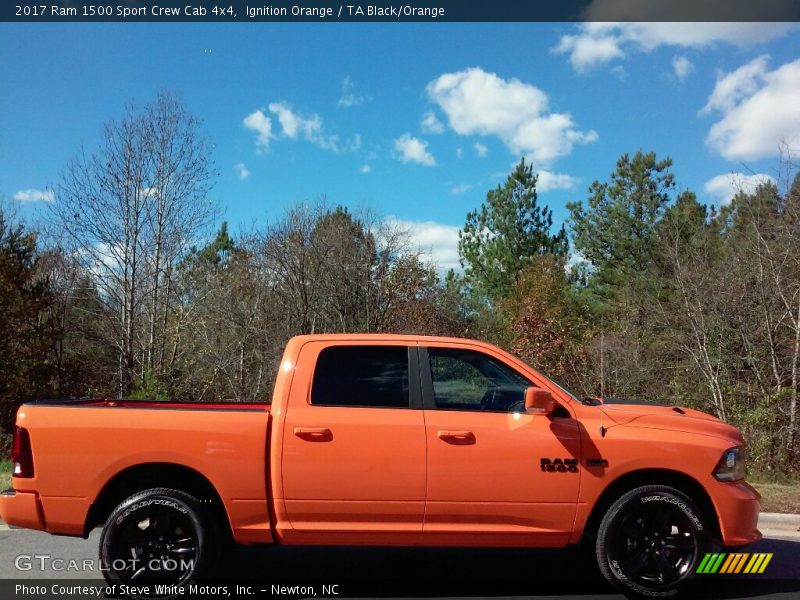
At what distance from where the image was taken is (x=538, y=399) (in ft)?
13.9

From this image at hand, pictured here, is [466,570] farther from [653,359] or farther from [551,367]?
[551,367]

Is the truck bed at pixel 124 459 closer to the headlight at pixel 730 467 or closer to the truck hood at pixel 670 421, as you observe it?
the truck hood at pixel 670 421

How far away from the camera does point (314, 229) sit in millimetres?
20219

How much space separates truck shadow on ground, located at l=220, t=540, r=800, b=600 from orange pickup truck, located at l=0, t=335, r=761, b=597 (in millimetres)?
473

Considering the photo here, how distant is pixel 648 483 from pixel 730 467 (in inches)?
23.1

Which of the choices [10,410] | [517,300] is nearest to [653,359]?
[517,300]

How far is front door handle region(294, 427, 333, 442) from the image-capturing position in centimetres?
429

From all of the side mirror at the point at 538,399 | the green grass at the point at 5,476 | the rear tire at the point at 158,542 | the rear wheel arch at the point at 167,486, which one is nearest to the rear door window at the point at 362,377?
the side mirror at the point at 538,399

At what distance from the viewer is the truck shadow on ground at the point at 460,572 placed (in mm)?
4578

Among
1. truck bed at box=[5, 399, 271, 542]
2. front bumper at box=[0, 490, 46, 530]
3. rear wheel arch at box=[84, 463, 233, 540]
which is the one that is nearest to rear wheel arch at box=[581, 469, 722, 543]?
truck bed at box=[5, 399, 271, 542]

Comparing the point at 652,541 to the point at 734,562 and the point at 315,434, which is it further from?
the point at 315,434

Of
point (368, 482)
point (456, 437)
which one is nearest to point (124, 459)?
point (368, 482)

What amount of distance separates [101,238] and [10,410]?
5046 mm

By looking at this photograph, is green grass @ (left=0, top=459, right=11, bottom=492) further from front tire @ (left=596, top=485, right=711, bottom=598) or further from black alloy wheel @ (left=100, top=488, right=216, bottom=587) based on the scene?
front tire @ (left=596, top=485, right=711, bottom=598)
